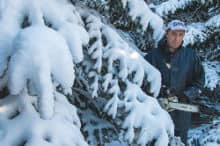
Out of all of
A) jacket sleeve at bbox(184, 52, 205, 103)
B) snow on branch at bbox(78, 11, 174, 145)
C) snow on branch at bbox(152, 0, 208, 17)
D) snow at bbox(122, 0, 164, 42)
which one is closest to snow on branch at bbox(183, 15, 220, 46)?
snow on branch at bbox(152, 0, 208, 17)

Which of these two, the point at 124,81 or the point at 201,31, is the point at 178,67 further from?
the point at 201,31

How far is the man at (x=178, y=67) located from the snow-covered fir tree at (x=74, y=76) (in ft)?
4.66

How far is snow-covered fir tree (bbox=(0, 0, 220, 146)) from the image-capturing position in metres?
1.80

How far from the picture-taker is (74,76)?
1938 mm

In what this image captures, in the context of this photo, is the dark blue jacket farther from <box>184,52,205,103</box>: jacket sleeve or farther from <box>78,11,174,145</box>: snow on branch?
<box>78,11,174,145</box>: snow on branch

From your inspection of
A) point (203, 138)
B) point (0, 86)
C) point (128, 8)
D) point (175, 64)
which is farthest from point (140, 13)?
point (203, 138)

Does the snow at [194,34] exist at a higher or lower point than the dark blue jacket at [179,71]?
lower

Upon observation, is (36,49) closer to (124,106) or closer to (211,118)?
(124,106)

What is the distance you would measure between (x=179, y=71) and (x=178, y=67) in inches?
1.7

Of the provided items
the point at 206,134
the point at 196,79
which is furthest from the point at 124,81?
the point at 206,134

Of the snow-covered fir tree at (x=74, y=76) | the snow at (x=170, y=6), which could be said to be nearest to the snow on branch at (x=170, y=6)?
the snow at (x=170, y=6)

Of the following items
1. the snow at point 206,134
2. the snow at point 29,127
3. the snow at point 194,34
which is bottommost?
the snow at point 206,134

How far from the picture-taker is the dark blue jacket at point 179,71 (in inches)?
192

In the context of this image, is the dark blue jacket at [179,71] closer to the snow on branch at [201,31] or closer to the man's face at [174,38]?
the man's face at [174,38]
